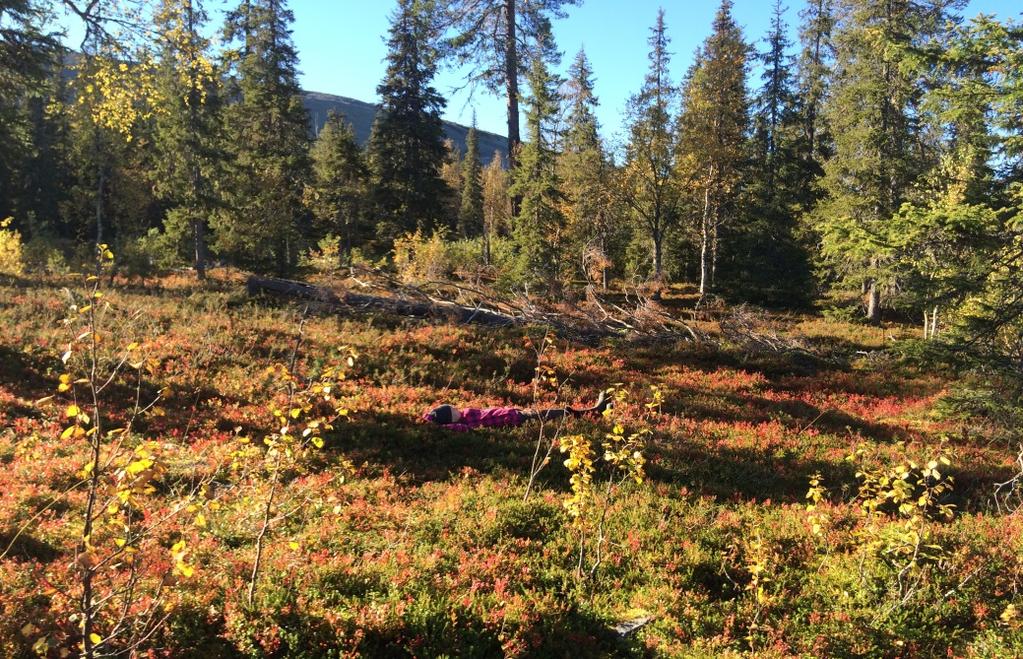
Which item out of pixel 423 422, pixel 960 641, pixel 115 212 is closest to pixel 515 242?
pixel 423 422

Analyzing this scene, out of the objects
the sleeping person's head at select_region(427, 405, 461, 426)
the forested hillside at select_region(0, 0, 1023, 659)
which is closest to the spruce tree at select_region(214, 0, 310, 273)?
the forested hillside at select_region(0, 0, 1023, 659)

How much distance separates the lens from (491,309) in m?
19.4

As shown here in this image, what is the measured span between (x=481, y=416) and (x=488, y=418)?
0.15 m

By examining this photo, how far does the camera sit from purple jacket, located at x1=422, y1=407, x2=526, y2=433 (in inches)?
433

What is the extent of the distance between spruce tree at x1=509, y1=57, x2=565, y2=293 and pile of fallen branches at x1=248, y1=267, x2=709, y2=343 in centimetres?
541

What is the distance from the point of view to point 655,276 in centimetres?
2827

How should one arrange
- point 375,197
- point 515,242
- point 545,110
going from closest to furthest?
point 515,242 < point 545,110 < point 375,197

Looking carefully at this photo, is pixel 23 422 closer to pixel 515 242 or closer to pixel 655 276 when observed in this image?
pixel 515 242

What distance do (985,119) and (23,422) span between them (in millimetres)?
17303

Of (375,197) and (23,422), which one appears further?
(375,197)

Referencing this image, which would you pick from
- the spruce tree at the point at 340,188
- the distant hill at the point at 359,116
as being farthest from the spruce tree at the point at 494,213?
the distant hill at the point at 359,116

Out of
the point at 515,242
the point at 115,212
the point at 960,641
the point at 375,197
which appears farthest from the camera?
the point at 115,212

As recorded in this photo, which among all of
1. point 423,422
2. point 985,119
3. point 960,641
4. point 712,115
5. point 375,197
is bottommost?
point 960,641

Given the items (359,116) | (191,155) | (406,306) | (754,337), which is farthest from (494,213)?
(359,116)
